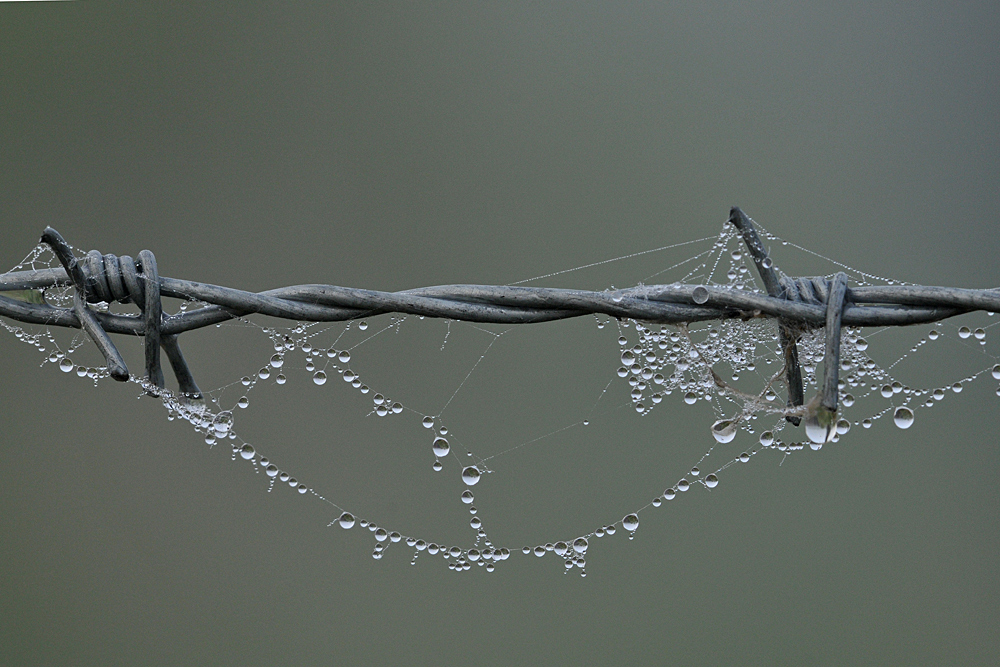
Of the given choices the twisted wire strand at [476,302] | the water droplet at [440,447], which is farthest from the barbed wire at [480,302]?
the water droplet at [440,447]

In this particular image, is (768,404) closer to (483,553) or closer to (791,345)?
(791,345)

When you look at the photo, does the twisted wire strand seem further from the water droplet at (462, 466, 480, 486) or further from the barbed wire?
the water droplet at (462, 466, 480, 486)

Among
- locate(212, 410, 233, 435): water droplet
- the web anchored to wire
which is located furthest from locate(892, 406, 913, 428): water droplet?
locate(212, 410, 233, 435): water droplet

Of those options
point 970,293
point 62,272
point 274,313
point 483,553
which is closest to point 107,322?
point 62,272

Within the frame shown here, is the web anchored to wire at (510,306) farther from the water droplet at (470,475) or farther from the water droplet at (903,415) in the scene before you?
the water droplet at (470,475)

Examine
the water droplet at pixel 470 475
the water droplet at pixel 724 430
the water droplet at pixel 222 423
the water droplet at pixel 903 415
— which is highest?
the water droplet at pixel 222 423
